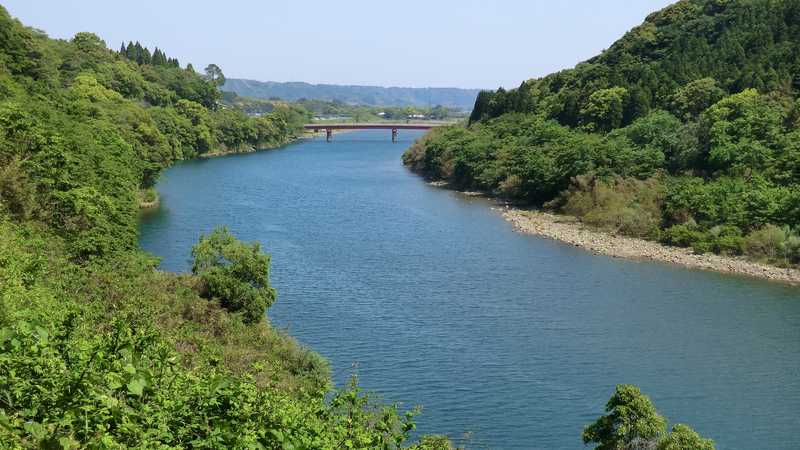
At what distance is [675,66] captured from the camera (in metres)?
53.6

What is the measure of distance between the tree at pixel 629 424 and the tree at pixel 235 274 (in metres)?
10.5

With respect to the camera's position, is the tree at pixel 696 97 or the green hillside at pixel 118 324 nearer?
the green hillside at pixel 118 324

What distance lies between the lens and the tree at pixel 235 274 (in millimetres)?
20891

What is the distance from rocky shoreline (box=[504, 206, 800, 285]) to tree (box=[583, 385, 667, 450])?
67.9ft

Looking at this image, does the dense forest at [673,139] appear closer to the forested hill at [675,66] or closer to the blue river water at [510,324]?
the forested hill at [675,66]

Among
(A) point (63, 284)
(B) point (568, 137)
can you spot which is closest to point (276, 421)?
(A) point (63, 284)

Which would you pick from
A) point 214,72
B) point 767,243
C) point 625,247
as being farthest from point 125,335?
point 214,72

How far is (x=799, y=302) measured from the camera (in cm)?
2827

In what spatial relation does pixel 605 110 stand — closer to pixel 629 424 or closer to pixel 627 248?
pixel 627 248

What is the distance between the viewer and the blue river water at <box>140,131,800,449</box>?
18.9 meters

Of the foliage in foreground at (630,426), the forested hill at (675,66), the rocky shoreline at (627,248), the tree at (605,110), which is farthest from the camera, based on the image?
the tree at (605,110)

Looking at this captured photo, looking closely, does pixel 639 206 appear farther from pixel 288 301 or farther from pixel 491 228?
pixel 288 301

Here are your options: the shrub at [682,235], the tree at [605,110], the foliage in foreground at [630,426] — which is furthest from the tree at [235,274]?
the tree at [605,110]

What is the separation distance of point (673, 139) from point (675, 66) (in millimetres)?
11523
